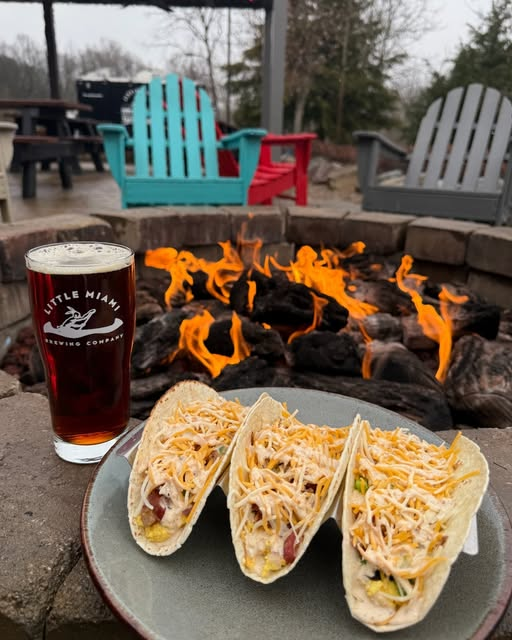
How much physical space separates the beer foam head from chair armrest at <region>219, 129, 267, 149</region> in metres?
3.99

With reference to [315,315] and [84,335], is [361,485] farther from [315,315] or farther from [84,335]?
[315,315]

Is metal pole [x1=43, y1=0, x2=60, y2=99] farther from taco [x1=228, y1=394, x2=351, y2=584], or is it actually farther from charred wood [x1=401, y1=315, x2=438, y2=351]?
taco [x1=228, y1=394, x2=351, y2=584]

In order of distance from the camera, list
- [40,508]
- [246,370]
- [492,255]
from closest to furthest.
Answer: [40,508]
[246,370]
[492,255]

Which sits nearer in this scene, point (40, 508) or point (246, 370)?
point (40, 508)

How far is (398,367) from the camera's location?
2.45 m

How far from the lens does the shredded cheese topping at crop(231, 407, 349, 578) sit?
0.91 m

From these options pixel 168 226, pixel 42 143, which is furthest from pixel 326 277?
pixel 42 143

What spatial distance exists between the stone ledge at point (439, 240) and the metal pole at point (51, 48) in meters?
9.82

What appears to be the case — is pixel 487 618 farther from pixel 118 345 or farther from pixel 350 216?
pixel 350 216

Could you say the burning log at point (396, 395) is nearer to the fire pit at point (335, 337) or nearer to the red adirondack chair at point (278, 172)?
the fire pit at point (335, 337)

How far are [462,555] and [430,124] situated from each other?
6.51m

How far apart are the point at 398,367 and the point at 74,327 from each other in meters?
1.68

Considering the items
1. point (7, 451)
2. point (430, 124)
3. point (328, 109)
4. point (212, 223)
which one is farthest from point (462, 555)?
point (328, 109)

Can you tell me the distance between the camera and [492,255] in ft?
11.9
